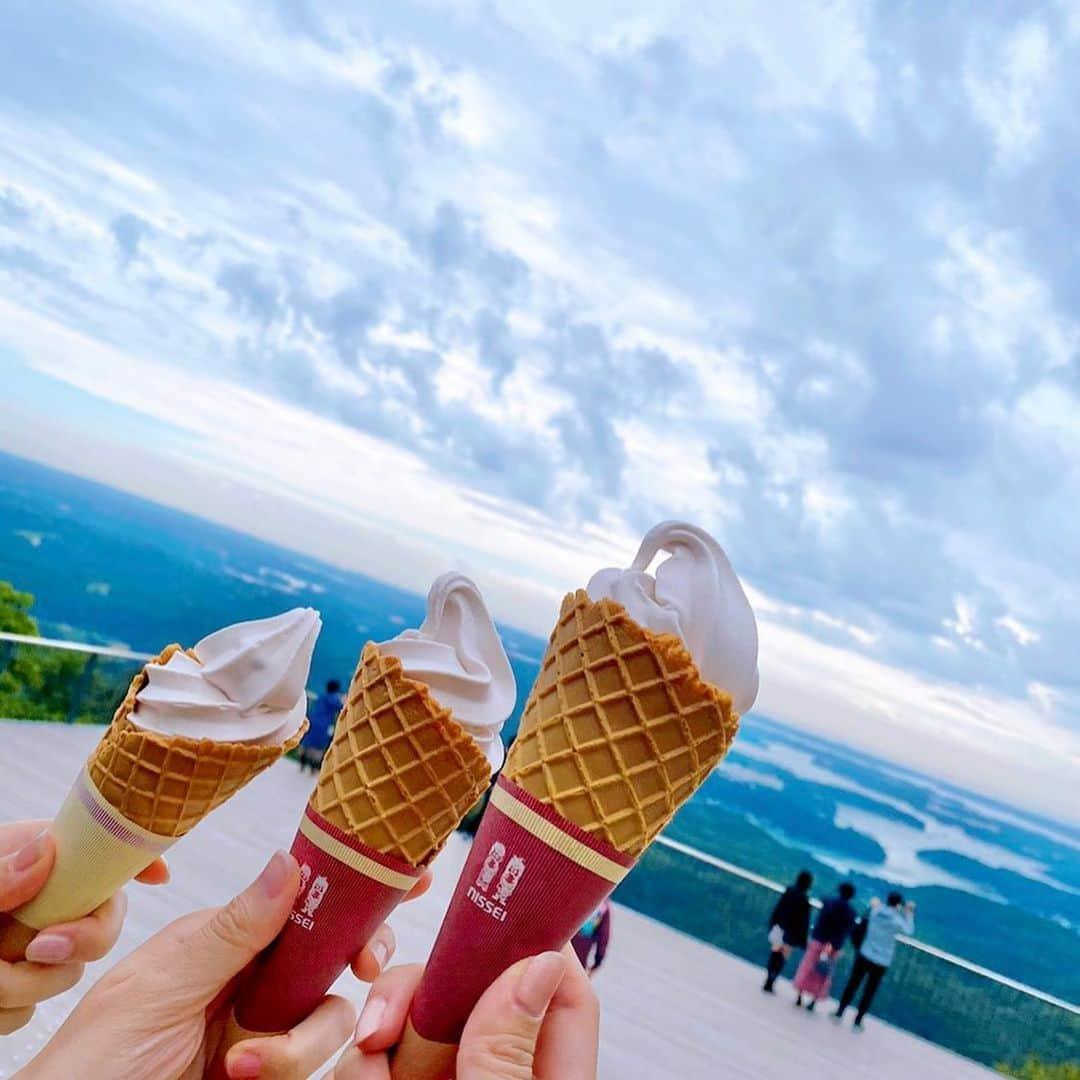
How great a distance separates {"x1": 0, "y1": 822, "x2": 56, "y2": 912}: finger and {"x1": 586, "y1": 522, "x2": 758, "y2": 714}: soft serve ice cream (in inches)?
41.4

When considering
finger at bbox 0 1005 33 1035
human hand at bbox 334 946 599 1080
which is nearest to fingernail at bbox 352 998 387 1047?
human hand at bbox 334 946 599 1080

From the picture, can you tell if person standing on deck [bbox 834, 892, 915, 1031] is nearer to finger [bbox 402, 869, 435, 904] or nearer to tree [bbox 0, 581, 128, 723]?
tree [bbox 0, 581, 128, 723]

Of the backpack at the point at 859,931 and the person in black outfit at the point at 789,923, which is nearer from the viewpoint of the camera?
the backpack at the point at 859,931

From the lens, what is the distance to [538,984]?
1.31 metres

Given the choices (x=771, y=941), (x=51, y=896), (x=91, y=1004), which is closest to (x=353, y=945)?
(x=91, y=1004)

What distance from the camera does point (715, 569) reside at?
1480mm

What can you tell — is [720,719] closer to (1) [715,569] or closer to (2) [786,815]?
(1) [715,569]

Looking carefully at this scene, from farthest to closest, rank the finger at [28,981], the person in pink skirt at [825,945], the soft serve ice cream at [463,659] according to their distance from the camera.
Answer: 1. the person in pink skirt at [825,945]
2. the finger at [28,981]
3. the soft serve ice cream at [463,659]

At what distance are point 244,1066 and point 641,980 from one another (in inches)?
326

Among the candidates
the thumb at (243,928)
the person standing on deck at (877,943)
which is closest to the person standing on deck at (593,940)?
the person standing on deck at (877,943)

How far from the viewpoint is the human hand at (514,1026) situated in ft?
4.26

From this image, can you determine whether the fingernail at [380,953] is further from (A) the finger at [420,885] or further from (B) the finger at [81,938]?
(B) the finger at [81,938]

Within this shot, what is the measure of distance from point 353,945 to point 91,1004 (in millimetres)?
410

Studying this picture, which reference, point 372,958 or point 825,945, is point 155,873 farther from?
point 825,945
